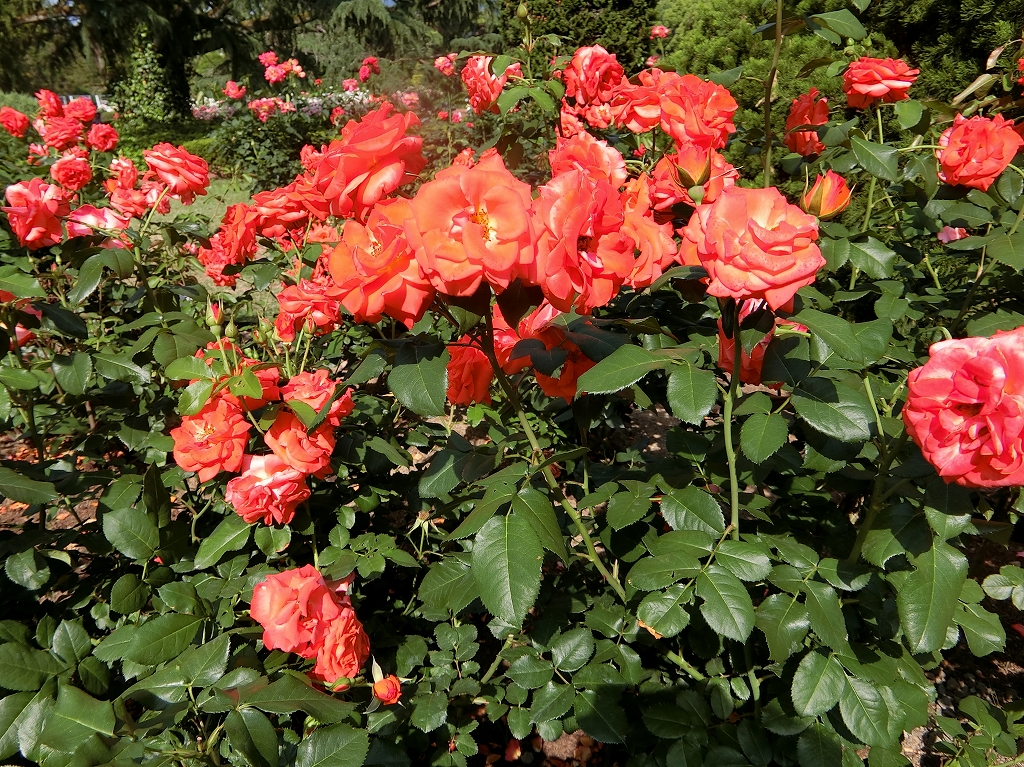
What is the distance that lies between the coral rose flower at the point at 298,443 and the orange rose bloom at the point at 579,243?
0.62 metres

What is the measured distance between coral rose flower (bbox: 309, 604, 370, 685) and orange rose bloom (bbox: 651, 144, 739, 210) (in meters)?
0.99

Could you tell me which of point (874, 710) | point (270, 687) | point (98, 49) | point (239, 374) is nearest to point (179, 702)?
point (270, 687)

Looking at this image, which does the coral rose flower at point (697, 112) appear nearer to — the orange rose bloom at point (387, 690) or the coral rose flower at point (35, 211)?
the orange rose bloom at point (387, 690)

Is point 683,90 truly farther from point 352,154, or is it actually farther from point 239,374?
point 239,374

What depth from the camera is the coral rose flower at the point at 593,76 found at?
1.80 metres

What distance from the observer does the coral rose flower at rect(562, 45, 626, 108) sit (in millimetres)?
1799

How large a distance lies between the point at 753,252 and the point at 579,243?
0.73 feet

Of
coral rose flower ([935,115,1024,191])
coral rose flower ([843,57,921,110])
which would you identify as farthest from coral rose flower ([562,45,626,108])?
coral rose flower ([935,115,1024,191])

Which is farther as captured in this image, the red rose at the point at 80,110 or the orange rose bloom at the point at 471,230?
the red rose at the point at 80,110

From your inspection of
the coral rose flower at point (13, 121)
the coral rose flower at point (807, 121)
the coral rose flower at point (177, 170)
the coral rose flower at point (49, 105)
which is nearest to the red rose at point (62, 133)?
the coral rose flower at point (49, 105)

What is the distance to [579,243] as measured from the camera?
810 millimetres

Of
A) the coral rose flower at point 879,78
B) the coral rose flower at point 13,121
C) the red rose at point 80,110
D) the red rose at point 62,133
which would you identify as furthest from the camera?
the coral rose flower at point 13,121

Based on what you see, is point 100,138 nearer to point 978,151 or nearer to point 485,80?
point 485,80

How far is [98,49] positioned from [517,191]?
2064cm
